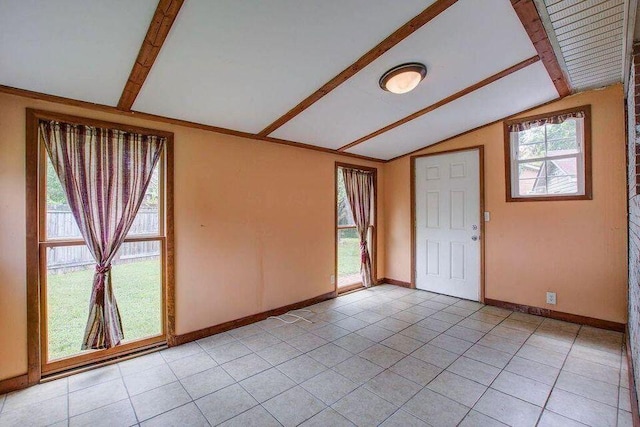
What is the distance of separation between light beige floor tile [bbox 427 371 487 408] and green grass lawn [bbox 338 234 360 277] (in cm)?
250

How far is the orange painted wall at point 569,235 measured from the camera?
303cm

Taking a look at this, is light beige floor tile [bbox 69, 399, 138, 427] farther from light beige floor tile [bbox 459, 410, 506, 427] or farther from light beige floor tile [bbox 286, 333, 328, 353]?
light beige floor tile [bbox 459, 410, 506, 427]

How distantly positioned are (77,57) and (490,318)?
14.6 ft

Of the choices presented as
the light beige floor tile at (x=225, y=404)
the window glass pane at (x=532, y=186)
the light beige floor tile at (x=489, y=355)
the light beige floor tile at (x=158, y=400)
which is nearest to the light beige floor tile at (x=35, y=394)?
the light beige floor tile at (x=158, y=400)

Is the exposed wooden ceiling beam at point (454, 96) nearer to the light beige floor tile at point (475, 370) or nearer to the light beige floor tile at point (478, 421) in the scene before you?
the light beige floor tile at point (475, 370)

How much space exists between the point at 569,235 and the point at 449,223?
1341 mm

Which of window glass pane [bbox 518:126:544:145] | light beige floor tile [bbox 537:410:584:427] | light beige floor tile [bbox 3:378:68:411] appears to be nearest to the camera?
light beige floor tile [bbox 537:410:584:427]

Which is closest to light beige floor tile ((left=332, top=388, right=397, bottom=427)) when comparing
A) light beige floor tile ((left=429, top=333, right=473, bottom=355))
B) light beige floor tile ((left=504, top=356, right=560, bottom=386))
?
light beige floor tile ((left=429, top=333, right=473, bottom=355))

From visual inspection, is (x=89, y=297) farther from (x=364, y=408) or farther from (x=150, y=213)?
(x=364, y=408)

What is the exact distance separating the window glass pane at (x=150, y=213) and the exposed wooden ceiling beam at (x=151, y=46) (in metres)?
0.75

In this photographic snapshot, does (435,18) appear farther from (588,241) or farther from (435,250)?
(435,250)

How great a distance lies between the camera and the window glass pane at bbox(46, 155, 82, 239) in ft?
7.54

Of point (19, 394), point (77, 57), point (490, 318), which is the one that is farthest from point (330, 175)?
point (19, 394)

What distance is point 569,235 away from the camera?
3303 mm
